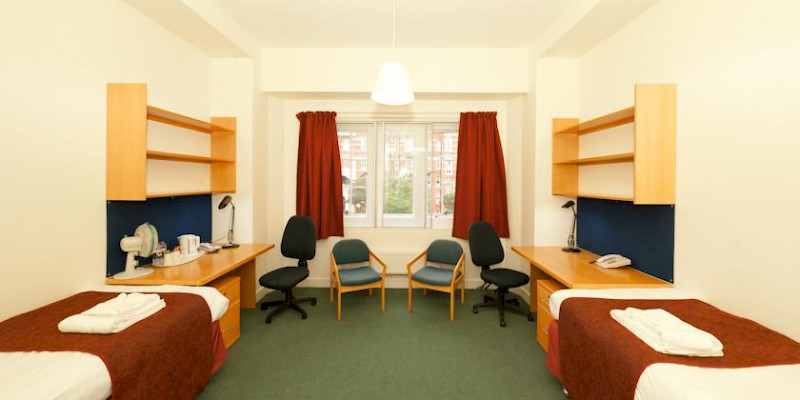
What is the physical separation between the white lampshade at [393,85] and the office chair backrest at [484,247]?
1.74m

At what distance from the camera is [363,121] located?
4125 millimetres

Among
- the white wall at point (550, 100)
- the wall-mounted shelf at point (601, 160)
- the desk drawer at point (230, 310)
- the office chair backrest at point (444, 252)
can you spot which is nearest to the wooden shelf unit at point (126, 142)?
the desk drawer at point (230, 310)

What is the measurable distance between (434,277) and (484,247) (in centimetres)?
64

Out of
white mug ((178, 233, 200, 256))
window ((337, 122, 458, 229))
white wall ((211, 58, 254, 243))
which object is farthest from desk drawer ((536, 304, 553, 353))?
white wall ((211, 58, 254, 243))

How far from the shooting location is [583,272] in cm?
251

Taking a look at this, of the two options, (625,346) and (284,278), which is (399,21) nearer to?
(284,278)

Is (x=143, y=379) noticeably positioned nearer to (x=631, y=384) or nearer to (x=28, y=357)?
(x=28, y=357)

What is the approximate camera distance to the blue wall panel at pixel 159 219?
7.57ft

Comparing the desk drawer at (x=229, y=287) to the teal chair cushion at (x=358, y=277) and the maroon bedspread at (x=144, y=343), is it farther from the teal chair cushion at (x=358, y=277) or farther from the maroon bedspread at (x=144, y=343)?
the teal chair cushion at (x=358, y=277)

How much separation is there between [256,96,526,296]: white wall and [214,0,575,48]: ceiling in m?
0.72

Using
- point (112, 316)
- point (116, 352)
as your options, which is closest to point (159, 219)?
point (112, 316)

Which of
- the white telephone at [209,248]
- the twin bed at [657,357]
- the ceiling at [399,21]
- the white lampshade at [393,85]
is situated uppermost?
the ceiling at [399,21]

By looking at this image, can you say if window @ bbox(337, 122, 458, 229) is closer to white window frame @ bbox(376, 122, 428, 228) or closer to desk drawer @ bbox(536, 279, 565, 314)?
white window frame @ bbox(376, 122, 428, 228)

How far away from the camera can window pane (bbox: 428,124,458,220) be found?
165 inches
